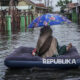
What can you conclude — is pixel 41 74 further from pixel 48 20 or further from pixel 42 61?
pixel 48 20

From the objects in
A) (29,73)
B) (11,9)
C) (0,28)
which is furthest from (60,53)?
(11,9)

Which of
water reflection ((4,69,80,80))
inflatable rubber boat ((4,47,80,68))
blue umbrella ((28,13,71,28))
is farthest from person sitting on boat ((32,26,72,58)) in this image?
water reflection ((4,69,80,80))

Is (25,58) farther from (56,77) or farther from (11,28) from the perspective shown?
(11,28)

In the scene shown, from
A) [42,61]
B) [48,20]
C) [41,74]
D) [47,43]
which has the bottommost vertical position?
[41,74]

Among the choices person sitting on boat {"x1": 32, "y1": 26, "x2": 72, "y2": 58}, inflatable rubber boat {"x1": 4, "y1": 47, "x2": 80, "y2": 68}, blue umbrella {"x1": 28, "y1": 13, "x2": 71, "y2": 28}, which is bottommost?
inflatable rubber boat {"x1": 4, "y1": 47, "x2": 80, "y2": 68}

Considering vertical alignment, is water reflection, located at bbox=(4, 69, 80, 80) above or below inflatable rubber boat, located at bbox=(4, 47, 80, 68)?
below

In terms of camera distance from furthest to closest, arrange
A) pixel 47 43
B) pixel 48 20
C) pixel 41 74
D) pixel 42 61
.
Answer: pixel 48 20
pixel 47 43
pixel 42 61
pixel 41 74

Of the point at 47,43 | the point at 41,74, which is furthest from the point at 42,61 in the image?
the point at 47,43

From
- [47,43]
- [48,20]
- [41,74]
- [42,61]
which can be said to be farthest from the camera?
[48,20]

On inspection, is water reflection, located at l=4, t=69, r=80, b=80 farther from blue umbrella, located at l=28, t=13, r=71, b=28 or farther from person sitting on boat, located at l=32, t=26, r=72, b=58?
blue umbrella, located at l=28, t=13, r=71, b=28

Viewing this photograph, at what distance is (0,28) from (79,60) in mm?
22196

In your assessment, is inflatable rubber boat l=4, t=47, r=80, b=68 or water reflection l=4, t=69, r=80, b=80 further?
inflatable rubber boat l=4, t=47, r=80, b=68

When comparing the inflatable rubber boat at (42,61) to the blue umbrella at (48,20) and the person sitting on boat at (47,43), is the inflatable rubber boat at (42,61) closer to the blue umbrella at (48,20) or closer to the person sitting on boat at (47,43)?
the person sitting on boat at (47,43)

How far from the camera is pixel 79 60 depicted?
969 cm
